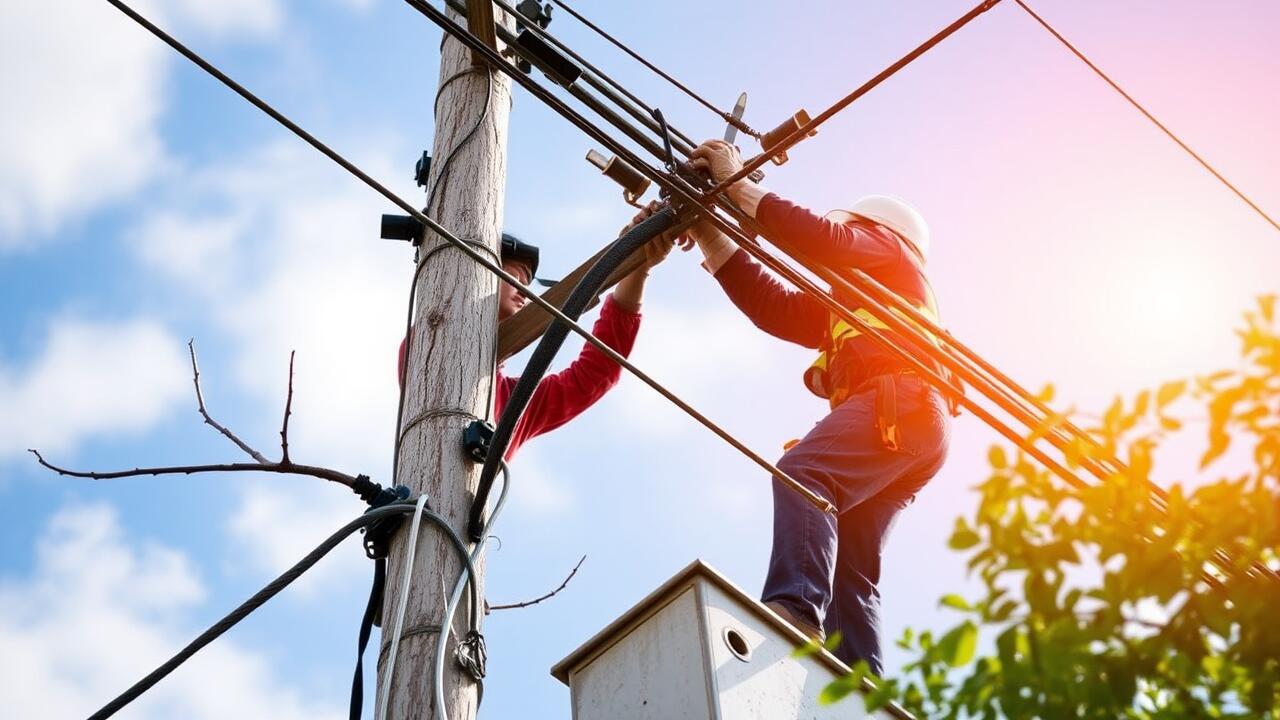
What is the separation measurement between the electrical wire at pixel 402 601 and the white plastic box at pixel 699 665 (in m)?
0.42

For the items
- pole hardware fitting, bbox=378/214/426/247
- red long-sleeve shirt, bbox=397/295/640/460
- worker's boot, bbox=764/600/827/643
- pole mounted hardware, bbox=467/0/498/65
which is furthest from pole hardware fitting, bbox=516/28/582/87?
A: worker's boot, bbox=764/600/827/643

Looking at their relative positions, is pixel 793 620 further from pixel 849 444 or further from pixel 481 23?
pixel 481 23

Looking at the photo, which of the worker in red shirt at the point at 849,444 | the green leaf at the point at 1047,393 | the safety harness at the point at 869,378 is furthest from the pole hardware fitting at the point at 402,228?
the green leaf at the point at 1047,393

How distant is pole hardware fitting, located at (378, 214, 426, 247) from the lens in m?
4.25

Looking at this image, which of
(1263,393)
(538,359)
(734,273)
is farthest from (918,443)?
(1263,393)

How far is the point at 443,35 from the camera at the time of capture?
484cm

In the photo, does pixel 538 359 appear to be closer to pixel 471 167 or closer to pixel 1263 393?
pixel 471 167

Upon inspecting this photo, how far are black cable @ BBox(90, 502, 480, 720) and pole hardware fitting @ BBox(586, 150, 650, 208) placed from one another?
4.50ft

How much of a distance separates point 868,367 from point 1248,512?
2768 millimetres

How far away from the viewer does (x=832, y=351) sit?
467 centimetres

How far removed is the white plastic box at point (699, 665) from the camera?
305 centimetres

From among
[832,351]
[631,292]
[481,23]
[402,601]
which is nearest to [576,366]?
[631,292]

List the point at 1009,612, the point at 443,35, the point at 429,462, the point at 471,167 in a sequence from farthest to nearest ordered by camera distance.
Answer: the point at 443,35, the point at 471,167, the point at 429,462, the point at 1009,612

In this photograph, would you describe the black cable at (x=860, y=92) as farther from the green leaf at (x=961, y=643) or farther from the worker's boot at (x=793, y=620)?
the green leaf at (x=961, y=643)
